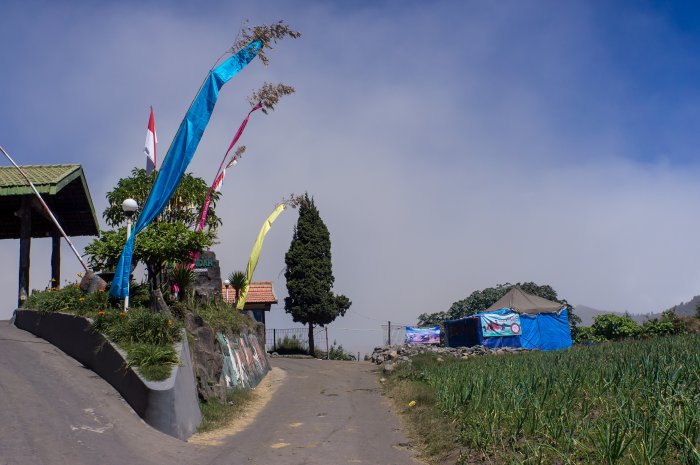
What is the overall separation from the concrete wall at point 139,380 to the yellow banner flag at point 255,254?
1040 cm

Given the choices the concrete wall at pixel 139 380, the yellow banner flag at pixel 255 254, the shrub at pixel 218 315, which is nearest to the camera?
the concrete wall at pixel 139 380

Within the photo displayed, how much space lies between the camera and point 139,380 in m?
→ 10.5

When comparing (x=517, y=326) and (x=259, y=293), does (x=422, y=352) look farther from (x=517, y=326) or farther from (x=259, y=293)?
(x=259, y=293)

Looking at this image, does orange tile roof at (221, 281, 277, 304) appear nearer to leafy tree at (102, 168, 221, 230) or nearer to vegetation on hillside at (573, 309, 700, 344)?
leafy tree at (102, 168, 221, 230)

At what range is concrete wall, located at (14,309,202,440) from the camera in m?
10.1

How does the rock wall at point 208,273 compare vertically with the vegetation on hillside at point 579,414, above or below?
above

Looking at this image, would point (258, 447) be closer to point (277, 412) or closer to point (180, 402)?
point (180, 402)

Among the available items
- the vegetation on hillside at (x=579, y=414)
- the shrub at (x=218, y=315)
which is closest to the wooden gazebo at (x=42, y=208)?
the shrub at (x=218, y=315)

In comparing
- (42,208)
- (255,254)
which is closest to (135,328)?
(42,208)

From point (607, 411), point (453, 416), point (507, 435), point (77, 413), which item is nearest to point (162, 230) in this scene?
point (77, 413)

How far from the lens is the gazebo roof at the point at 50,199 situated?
18.3 meters

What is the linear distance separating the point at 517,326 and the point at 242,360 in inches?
725

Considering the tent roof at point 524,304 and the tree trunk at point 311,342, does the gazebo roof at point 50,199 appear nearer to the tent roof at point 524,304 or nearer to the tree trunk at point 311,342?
the tree trunk at point 311,342

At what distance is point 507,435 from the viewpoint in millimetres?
8367
